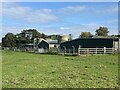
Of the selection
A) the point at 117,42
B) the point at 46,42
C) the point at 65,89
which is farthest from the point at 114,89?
the point at 46,42

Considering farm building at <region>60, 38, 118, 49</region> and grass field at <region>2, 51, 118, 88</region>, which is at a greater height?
farm building at <region>60, 38, 118, 49</region>

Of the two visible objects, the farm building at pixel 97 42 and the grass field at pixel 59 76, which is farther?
the farm building at pixel 97 42

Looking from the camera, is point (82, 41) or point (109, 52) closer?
point (109, 52)

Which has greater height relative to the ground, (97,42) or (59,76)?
(97,42)

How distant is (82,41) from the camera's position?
68.5 metres

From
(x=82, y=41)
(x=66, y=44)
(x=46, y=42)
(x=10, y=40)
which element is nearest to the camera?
(x=82, y=41)

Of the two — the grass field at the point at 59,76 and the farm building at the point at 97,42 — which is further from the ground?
the farm building at the point at 97,42

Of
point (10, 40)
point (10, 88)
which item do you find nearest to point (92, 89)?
point (10, 88)

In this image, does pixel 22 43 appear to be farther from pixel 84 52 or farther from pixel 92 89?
pixel 92 89

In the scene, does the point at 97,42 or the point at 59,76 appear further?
the point at 97,42

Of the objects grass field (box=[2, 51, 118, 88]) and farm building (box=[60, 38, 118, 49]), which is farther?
farm building (box=[60, 38, 118, 49])

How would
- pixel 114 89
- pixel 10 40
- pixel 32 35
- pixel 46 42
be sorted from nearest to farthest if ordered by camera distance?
1. pixel 114 89
2. pixel 46 42
3. pixel 10 40
4. pixel 32 35

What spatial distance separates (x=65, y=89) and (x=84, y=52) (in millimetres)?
35575

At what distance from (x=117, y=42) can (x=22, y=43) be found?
81.1 m
